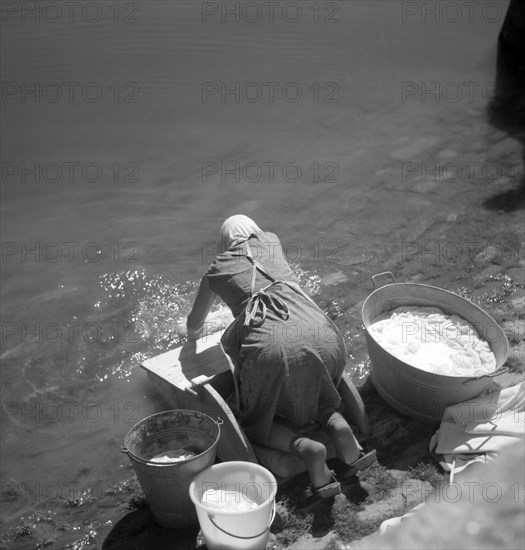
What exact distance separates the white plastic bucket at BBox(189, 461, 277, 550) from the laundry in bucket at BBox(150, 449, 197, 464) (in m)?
0.31

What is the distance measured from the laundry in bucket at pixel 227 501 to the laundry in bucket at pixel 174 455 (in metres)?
0.35

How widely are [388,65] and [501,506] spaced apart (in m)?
11.9

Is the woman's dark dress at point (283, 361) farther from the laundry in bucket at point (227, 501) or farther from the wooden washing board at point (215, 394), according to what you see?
the laundry in bucket at point (227, 501)

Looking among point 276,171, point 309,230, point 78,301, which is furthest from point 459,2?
point 78,301

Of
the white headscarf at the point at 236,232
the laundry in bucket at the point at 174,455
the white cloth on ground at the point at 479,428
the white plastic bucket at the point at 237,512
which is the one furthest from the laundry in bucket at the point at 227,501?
the white headscarf at the point at 236,232

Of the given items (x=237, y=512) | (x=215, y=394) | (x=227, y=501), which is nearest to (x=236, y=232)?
(x=215, y=394)

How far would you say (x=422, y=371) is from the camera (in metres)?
5.11

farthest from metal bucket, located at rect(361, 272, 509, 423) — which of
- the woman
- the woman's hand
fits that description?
the woman's hand

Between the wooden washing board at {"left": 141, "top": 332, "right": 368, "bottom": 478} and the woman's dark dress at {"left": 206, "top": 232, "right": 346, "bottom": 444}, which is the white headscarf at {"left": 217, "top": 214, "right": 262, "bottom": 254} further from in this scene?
the wooden washing board at {"left": 141, "top": 332, "right": 368, "bottom": 478}

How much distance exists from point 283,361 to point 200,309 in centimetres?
137

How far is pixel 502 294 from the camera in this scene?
683cm

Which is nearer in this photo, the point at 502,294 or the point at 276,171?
the point at 502,294

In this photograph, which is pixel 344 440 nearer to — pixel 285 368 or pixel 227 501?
pixel 285 368

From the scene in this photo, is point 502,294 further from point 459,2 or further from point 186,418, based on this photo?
point 459,2
